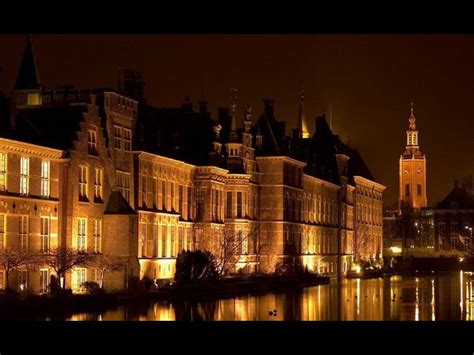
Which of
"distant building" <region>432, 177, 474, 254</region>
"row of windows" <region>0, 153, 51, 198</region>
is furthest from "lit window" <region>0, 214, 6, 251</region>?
"distant building" <region>432, 177, 474, 254</region>

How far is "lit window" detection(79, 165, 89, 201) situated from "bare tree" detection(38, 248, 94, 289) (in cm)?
327

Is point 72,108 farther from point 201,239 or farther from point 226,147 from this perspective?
point 226,147

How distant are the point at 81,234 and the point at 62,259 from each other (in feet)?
15.2

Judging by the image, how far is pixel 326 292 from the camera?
6006cm

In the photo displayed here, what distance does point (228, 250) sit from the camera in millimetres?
62969

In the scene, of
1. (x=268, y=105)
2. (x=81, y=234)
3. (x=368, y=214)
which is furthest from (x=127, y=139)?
(x=368, y=214)

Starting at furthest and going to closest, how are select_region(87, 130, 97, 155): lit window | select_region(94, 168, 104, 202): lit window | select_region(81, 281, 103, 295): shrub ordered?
select_region(94, 168, 104, 202): lit window
select_region(87, 130, 97, 155): lit window
select_region(81, 281, 103, 295): shrub

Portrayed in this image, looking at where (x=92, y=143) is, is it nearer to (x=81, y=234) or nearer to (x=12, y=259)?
(x=81, y=234)

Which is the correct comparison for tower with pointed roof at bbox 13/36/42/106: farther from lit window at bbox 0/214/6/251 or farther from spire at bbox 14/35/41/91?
lit window at bbox 0/214/6/251

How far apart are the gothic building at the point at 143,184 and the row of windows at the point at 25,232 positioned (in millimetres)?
50

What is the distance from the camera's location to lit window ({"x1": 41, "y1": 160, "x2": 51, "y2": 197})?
147ft

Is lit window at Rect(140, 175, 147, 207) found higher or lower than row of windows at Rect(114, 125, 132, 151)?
lower

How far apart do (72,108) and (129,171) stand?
5770 millimetres

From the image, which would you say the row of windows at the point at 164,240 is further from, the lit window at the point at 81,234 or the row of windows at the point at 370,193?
the row of windows at the point at 370,193
